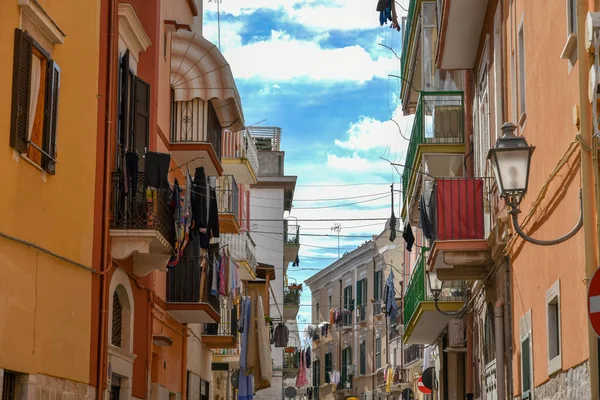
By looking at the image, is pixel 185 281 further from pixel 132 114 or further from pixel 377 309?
pixel 377 309

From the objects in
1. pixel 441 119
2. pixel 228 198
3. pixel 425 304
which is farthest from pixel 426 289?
pixel 228 198

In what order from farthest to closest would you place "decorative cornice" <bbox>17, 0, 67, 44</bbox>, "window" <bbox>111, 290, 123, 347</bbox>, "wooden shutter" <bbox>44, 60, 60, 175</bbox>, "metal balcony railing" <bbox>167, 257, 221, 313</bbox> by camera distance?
1. "metal balcony railing" <bbox>167, 257, 221, 313</bbox>
2. "window" <bbox>111, 290, 123, 347</bbox>
3. "wooden shutter" <bbox>44, 60, 60, 175</bbox>
4. "decorative cornice" <bbox>17, 0, 67, 44</bbox>

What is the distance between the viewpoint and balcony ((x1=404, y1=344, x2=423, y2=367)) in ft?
145

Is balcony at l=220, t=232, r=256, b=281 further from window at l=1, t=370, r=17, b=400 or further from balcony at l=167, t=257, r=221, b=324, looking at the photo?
window at l=1, t=370, r=17, b=400

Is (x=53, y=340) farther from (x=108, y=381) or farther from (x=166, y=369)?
(x=166, y=369)

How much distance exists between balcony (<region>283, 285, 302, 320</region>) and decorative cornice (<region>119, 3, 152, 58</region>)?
34540mm

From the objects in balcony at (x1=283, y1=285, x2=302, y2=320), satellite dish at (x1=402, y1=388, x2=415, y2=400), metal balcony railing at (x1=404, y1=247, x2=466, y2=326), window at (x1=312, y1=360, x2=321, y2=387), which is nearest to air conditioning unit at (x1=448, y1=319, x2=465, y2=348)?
metal balcony railing at (x1=404, y1=247, x2=466, y2=326)

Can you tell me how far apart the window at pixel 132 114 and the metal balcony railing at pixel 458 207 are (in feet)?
15.5

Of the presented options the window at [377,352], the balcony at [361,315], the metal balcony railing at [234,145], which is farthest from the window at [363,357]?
the metal balcony railing at [234,145]

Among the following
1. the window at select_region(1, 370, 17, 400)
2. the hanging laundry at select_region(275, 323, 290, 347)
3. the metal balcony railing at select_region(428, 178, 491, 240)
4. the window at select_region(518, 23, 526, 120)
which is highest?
the window at select_region(518, 23, 526, 120)

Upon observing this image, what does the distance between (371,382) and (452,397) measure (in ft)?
120

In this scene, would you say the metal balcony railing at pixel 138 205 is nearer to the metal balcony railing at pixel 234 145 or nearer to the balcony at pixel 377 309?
the metal balcony railing at pixel 234 145

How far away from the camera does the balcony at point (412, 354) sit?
44219mm

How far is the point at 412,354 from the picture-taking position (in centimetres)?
4659
